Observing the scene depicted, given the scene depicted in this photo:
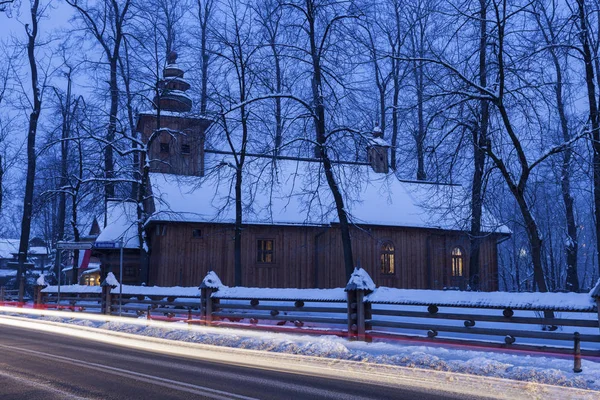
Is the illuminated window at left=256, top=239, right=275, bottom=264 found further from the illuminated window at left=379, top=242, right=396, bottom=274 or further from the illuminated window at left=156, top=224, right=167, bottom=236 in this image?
the illuminated window at left=379, top=242, right=396, bottom=274

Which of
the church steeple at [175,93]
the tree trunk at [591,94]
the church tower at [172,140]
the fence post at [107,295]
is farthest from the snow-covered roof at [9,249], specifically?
the tree trunk at [591,94]

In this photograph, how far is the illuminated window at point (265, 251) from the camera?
1198 inches

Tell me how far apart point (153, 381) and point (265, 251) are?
20878 millimetres

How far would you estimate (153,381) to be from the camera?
9633 mm

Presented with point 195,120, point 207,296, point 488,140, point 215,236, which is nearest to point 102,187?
point 215,236

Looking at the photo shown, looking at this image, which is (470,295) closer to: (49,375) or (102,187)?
(49,375)

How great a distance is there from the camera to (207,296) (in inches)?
756

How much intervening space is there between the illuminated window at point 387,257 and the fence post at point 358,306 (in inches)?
651

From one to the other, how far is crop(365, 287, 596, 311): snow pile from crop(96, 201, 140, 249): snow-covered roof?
17751 mm

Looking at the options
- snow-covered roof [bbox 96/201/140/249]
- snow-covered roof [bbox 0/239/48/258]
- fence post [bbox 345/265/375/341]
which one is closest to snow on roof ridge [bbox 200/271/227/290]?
fence post [bbox 345/265/375/341]

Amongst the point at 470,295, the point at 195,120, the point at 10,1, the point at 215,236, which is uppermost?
the point at 10,1

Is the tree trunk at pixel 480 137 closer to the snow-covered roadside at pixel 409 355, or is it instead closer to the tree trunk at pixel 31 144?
the snow-covered roadside at pixel 409 355

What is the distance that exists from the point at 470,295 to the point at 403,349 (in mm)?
2025

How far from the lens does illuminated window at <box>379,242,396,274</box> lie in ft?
105
